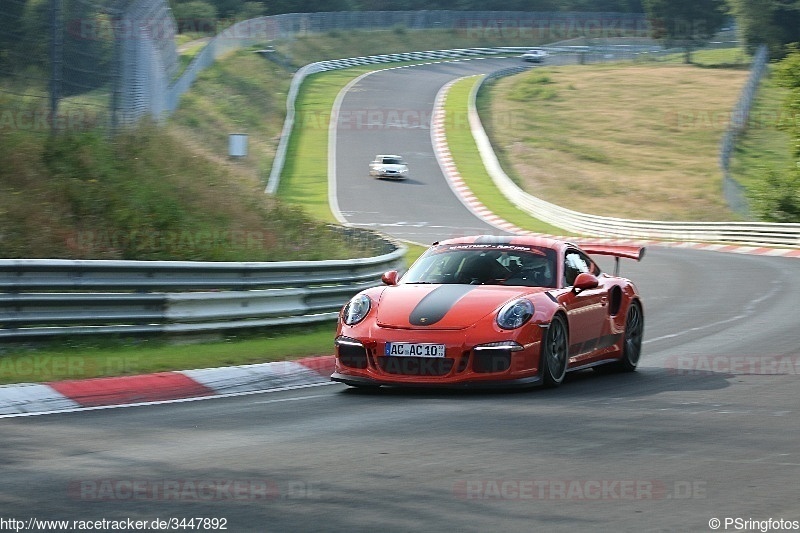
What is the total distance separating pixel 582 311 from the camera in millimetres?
10516

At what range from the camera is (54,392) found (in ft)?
29.6

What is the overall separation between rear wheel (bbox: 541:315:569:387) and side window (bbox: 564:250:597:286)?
74cm

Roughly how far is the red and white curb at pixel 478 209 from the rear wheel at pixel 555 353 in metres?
9.09

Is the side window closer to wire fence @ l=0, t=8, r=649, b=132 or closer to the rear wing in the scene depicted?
the rear wing

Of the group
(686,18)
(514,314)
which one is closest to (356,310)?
(514,314)

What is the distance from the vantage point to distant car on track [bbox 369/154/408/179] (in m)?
49.3

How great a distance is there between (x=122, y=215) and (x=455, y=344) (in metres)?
5.92

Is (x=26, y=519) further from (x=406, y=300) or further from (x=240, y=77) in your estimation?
(x=240, y=77)

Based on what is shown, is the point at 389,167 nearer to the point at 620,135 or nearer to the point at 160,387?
the point at 620,135

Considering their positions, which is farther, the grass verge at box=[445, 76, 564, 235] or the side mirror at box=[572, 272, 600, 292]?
the grass verge at box=[445, 76, 564, 235]

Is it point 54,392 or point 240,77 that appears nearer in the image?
point 54,392

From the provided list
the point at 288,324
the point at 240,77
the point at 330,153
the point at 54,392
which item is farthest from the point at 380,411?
the point at 240,77

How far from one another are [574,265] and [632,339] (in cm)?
113

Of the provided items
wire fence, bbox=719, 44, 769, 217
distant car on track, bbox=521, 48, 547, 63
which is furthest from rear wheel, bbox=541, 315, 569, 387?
distant car on track, bbox=521, 48, 547, 63
